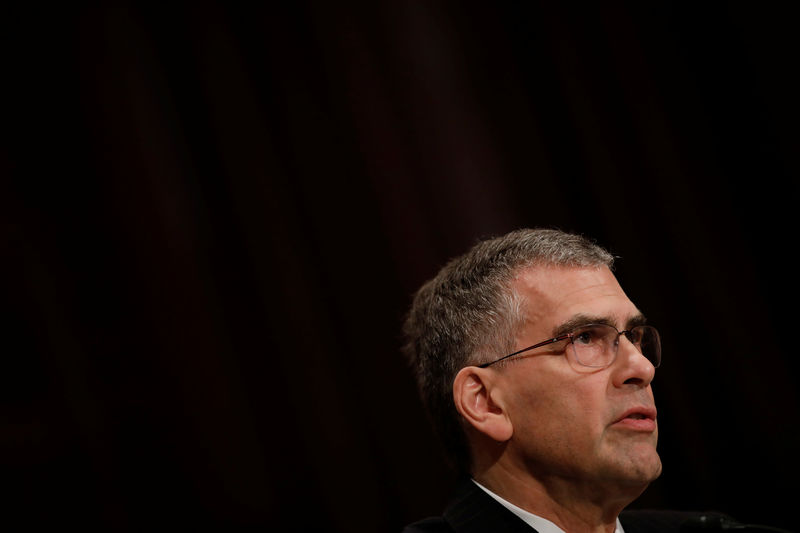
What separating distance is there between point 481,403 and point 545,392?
15 centimetres

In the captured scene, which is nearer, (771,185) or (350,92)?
(771,185)

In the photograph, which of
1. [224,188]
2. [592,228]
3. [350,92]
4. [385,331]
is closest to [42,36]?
[224,188]

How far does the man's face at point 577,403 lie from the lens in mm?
1491

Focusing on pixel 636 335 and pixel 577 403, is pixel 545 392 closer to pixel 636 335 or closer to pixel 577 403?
pixel 577 403

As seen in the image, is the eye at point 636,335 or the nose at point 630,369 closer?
the nose at point 630,369

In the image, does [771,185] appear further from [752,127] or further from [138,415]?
[138,415]

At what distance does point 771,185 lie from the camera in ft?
8.32

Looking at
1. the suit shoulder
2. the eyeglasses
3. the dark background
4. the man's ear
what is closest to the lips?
the eyeglasses

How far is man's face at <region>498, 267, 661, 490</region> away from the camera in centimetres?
149

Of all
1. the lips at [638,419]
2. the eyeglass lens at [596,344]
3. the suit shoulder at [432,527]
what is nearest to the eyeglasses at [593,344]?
the eyeglass lens at [596,344]

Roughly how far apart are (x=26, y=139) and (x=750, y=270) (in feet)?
8.23

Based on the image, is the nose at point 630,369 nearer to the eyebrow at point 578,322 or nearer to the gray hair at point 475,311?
the eyebrow at point 578,322

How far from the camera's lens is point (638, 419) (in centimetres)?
153

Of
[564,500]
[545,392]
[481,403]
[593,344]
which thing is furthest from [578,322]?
[564,500]
